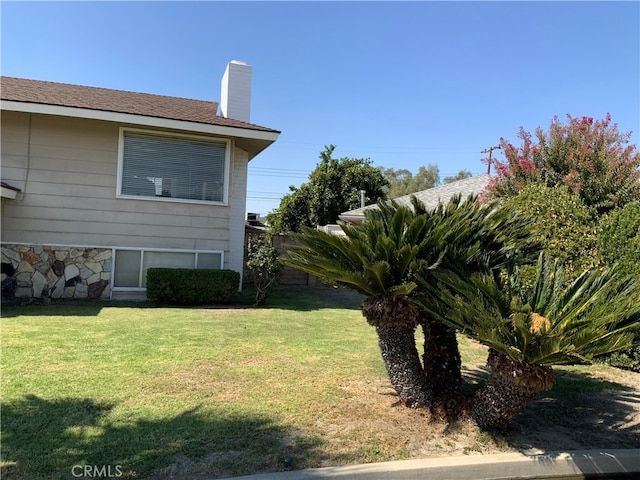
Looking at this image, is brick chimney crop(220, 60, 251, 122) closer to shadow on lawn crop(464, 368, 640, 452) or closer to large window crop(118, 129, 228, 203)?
large window crop(118, 129, 228, 203)

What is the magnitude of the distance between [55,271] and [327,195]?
1719cm

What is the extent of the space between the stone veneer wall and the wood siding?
0.78 ft

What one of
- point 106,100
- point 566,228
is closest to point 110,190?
point 106,100

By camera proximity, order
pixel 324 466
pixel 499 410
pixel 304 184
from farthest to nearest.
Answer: pixel 304 184, pixel 499 410, pixel 324 466

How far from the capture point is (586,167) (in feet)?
33.9

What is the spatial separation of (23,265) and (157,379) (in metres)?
7.56

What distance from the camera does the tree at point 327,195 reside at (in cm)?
2597

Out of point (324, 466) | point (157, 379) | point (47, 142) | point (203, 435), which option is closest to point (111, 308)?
point (47, 142)

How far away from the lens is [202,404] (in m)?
4.19

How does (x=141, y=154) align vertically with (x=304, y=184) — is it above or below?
below

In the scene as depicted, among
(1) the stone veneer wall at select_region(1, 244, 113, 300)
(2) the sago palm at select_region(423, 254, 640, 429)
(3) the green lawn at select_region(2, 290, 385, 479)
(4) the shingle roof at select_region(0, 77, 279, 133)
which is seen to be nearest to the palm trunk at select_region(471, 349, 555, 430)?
(2) the sago palm at select_region(423, 254, 640, 429)

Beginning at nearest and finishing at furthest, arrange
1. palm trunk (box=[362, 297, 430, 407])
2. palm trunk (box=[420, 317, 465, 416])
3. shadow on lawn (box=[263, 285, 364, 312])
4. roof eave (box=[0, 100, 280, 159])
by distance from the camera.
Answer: palm trunk (box=[362, 297, 430, 407]) < palm trunk (box=[420, 317, 465, 416]) < roof eave (box=[0, 100, 280, 159]) < shadow on lawn (box=[263, 285, 364, 312])

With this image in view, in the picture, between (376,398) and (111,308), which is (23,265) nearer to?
(111,308)

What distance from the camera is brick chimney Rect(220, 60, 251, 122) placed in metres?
13.2
